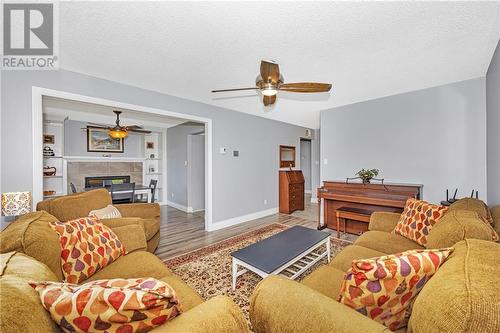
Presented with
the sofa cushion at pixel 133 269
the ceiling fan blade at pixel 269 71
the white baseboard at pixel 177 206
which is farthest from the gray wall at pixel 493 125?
the white baseboard at pixel 177 206

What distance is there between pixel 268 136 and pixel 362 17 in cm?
364

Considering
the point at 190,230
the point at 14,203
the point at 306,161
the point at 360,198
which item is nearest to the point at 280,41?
the point at 360,198

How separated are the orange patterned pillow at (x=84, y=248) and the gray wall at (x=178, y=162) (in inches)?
155

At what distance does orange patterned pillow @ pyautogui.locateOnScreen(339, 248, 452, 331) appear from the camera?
89 cm

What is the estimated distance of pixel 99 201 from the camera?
254 centimetres

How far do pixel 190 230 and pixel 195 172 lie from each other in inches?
77.1

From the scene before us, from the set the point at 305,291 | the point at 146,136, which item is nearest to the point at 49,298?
the point at 305,291

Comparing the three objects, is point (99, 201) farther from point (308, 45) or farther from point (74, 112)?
point (74, 112)

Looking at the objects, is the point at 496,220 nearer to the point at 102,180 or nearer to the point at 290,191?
the point at 290,191

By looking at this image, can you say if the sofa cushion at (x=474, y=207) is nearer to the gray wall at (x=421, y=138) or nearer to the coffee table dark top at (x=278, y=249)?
the coffee table dark top at (x=278, y=249)

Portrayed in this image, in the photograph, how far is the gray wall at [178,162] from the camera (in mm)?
5781

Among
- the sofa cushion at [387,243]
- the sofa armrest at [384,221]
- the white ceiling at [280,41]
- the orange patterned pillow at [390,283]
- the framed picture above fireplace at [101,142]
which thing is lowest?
the sofa cushion at [387,243]

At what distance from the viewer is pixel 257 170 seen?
4.95m

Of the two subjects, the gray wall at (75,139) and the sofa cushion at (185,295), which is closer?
the sofa cushion at (185,295)
